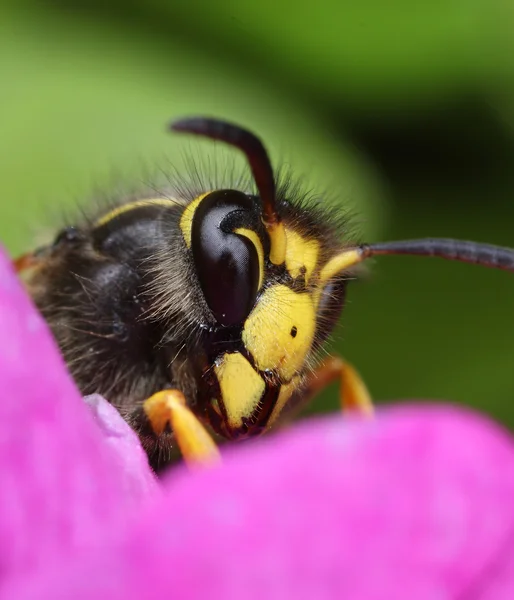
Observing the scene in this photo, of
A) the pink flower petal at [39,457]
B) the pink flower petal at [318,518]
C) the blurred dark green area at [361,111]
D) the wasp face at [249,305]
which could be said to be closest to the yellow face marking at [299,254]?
the wasp face at [249,305]

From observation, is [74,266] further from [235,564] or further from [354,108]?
[354,108]

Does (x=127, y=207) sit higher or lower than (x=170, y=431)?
higher

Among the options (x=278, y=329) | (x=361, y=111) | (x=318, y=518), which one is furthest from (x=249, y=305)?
(x=361, y=111)

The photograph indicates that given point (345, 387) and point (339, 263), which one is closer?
point (339, 263)

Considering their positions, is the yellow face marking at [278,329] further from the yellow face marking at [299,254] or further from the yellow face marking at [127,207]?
the yellow face marking at [127,207]

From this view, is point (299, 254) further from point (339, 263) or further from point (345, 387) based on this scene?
point (345, 387)

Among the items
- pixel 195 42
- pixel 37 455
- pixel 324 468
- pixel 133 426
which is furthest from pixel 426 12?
pixel 324 468
